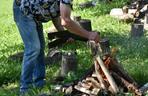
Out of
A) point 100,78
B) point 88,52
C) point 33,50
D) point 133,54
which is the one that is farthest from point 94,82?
point 88,52

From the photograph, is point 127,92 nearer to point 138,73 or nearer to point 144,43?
point 138,73

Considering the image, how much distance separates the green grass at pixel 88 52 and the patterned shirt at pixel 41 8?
117cm

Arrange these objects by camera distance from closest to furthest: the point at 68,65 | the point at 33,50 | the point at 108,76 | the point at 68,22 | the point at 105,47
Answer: the point at 68,22 < the point at 108,76 < the point at 33,50 < the point at 68,65 < the point at 105,47

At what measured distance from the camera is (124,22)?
1184 centimetres

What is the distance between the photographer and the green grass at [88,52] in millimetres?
7469

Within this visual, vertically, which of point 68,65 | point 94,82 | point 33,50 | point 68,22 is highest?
point 68,22

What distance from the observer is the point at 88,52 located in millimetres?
8961

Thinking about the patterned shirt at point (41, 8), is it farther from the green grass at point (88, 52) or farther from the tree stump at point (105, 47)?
the green grass at point (88, 52)

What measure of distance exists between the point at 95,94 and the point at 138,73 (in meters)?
1.17

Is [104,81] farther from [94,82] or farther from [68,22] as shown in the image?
[68,22]

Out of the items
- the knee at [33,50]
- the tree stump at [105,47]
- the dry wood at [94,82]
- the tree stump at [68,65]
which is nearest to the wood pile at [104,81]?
the dry wood at [94,82]

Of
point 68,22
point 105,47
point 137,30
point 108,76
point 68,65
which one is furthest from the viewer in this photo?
point 137,30

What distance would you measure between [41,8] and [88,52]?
2.90m

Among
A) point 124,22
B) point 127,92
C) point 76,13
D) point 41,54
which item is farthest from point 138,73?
point 76,13
